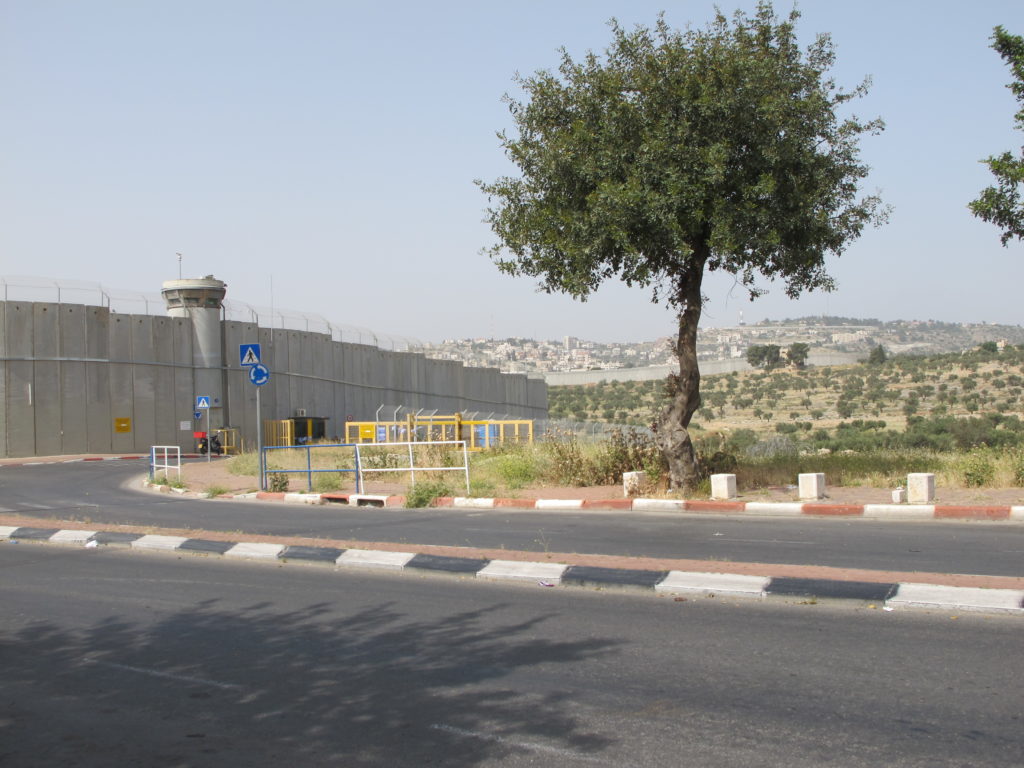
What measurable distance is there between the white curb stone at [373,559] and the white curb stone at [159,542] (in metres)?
2.70

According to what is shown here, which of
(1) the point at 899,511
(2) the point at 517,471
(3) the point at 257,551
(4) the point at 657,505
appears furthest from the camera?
(2) the point at 517,471

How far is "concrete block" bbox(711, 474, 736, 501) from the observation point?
53.2 ft

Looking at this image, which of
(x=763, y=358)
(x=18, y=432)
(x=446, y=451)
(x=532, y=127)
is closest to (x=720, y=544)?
(x=532, y=127)

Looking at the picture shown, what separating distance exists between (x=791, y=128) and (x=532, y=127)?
4.50 m

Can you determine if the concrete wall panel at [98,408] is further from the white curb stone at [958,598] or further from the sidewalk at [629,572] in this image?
the white curb stone at [958,598]

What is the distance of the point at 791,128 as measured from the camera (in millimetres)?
15961

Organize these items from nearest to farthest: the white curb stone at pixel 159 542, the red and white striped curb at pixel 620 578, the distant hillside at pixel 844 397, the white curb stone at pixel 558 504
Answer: the red and white striped curb at pixel 620 578, the white curb stone at pixel 159 542, the white curb stone at pixel 558 504, the distant hillside at pixel 844 397

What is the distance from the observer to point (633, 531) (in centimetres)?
1319

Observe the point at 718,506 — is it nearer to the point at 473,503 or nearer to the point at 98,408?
the point at 473,503

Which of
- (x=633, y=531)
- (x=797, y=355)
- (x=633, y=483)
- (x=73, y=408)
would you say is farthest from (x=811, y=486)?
(x=797, y=355)

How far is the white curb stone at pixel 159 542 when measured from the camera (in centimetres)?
1241

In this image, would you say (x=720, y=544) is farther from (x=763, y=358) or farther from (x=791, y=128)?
(x=763, y=358)

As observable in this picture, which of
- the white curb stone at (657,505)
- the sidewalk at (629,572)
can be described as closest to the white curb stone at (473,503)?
the white curb stone at (657,505)

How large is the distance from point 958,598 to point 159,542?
9.44 meters
